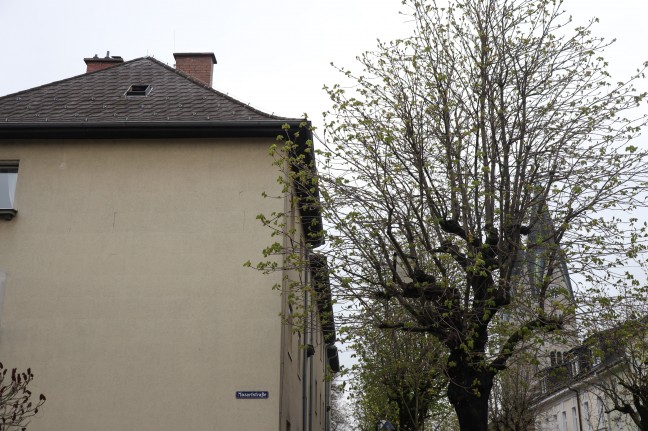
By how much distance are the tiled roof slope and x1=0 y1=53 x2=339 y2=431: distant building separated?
0.26 feet

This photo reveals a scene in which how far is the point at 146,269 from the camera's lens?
561 inches

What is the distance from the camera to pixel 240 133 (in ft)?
48.8

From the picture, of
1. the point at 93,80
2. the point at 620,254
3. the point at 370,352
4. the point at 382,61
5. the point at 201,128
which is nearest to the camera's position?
the point at 620,254

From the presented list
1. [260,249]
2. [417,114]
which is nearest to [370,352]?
[260,249]

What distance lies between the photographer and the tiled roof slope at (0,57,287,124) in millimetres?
15227

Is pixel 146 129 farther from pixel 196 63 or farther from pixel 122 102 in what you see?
pixel 196 63

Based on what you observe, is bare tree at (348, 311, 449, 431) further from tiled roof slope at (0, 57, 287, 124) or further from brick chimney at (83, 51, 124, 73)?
brick chimney at (83, 51, 124, 73)

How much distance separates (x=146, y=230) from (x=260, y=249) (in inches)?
90.8

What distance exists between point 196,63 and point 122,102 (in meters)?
4.37

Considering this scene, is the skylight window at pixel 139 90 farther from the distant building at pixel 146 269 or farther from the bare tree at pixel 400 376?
the bare tree at pixel 400 376

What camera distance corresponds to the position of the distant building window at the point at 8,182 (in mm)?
15031

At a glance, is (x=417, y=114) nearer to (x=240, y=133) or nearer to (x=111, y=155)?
(x=240, y=133)

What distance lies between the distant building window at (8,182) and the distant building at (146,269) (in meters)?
0.03

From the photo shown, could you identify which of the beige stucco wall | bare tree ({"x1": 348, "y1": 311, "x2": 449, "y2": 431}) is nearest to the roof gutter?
the beige stucco wall
